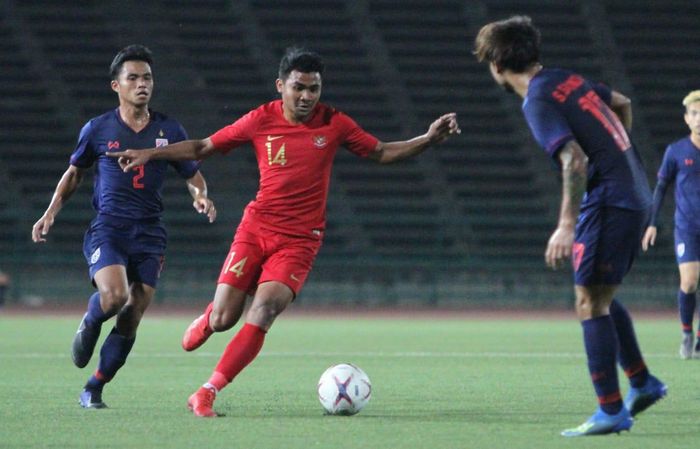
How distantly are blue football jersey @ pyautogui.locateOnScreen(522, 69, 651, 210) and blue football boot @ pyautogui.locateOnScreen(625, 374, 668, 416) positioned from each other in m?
1.00

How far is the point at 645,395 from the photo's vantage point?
22.8ft

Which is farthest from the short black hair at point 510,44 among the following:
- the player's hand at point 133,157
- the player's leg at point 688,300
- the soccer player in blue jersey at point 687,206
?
the player's leg at point 688,300

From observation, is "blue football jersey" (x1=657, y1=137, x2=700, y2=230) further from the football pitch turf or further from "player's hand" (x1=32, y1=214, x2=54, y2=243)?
"player's hand" (x1=32, y1=214, x2=54, y2=243)

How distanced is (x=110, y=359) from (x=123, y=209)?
0.93 meters

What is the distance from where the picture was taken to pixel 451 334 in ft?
52.6

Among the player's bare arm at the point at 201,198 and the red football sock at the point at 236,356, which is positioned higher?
the player's bare arm at the point at 201,198

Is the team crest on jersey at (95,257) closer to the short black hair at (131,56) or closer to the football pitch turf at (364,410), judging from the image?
the football pitch turf at (364,410)

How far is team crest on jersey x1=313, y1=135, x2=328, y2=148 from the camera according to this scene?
7916 mm

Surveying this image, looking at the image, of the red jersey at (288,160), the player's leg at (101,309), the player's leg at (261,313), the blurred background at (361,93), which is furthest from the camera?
the blurred background at (361,93)

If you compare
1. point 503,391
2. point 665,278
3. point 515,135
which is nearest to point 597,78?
point 515,135

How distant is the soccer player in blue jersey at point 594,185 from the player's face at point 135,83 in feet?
8.80

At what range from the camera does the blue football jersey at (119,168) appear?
8.38 m

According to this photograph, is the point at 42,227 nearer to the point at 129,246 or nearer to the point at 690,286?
the point at 129,246

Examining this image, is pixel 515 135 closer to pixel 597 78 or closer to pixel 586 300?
pixel 597 78
